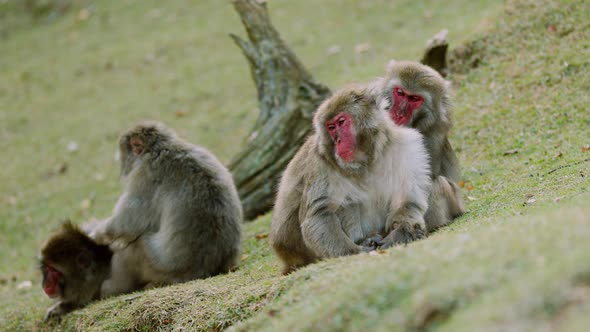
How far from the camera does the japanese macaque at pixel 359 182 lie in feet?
18.7

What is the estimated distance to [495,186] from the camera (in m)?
7.72

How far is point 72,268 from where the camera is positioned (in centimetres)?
810

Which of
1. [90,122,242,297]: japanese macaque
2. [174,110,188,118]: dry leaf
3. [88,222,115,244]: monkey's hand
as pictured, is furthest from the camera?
[174,110,188,118]: dry leaf

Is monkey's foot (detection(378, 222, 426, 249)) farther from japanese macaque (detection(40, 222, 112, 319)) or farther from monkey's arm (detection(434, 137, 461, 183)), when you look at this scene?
japanese macaque (detection(40, 222, 112, 319))

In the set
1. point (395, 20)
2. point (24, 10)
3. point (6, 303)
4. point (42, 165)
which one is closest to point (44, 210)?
point (42, 165)

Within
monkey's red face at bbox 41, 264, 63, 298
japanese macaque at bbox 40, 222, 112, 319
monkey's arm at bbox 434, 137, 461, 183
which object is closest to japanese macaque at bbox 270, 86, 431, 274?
monkey's arm at bbox 434, 137, 461, 183

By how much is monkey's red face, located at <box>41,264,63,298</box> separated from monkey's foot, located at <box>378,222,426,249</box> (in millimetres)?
4077

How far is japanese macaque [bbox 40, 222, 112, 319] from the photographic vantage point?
802 cm

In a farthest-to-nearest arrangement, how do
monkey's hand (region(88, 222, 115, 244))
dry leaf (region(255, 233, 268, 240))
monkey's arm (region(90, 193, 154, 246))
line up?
dry leaf (region(255, 233, 268, 240)) < monkey's hand (region(88, 222, 115, 244)) < monkey's arm (region(90, 193, 154, 246))

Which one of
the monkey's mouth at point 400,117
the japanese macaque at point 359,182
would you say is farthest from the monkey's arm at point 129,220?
the monkey's mouth at point 400,117

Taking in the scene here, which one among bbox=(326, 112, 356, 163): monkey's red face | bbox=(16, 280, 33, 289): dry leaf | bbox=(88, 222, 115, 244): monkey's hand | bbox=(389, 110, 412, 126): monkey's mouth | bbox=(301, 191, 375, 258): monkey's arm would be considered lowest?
bbox=(16, 280, 33, 289): dry leaf

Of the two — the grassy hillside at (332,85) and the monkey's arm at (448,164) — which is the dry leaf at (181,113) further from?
the monkey's arm at (448,164)

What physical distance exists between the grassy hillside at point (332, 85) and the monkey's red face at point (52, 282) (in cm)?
39

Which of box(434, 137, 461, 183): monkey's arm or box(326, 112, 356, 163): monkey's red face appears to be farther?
box(434, 137, 461, 183): monkey's arm
